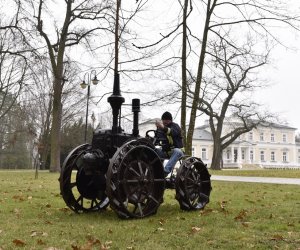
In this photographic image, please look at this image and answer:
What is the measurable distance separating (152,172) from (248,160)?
9389cm

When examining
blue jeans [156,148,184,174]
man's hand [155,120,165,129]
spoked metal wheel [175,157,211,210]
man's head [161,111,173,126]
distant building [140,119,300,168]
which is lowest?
spoked metal wheel [175,157,211,210]

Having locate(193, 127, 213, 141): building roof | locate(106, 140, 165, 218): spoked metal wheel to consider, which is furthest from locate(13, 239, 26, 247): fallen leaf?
locate(193, 127, 213, 141): building roof

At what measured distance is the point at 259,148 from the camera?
331 feet

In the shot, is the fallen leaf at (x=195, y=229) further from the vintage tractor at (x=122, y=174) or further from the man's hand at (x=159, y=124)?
the man's hand at (x=159, y=124)

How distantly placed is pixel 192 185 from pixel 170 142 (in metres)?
A: 0.97

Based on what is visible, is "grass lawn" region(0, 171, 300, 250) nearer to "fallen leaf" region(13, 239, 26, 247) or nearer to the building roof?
"fallen leaf" region(13, 239, 26, 247)

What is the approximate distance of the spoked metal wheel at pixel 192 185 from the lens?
27.1ft

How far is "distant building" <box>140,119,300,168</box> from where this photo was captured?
9644 centimetres

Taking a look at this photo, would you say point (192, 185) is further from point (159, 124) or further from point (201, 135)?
point (201, 135)

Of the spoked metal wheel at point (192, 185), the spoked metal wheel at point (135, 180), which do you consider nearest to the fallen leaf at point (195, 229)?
the spoked metal wheel at point (135, 180)

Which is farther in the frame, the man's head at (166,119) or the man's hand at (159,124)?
the man's head at (166,119)

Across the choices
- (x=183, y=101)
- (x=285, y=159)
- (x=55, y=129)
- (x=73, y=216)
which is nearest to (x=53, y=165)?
(x=55, y=129)

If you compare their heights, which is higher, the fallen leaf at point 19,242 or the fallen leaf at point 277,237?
the fallen leaf at point 277,237

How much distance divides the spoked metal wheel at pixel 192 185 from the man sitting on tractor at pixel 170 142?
8.9 inches
